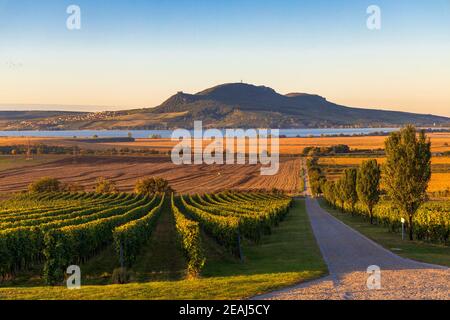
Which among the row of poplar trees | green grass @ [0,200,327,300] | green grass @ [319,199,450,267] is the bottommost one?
green grass @ [319,199,450,267]

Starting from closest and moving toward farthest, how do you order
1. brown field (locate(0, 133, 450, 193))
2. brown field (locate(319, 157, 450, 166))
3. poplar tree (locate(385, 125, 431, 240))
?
poplar tree (locate(385, 125, 431, 240)), brown field (locate(0, 133, 450, 193)), brown field (locate(319, 157, 450, 166))

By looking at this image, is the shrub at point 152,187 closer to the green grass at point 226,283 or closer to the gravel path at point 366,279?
the green grass at point 226,283

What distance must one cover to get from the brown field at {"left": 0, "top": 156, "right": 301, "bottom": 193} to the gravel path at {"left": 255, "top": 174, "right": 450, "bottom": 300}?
8065cm

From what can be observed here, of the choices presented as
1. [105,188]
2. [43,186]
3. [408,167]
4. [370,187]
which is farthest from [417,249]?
[43,186]

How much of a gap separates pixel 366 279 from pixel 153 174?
12064 cm

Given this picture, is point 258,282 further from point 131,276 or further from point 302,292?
point 131,276

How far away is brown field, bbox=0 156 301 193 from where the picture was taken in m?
116

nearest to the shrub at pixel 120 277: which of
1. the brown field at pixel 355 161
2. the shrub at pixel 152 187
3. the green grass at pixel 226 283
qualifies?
the green grass at pixel 226 283

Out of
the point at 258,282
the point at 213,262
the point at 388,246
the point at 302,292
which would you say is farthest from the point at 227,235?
the point at 302,292

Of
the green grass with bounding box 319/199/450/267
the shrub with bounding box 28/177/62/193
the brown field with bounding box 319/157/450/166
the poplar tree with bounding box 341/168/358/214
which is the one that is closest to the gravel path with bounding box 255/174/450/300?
the green grass with bounding box 319/199/450/267

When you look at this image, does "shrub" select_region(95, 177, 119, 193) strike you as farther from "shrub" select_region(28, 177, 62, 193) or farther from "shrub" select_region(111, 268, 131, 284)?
"shrub" select_region(111, 268, 131, 284)

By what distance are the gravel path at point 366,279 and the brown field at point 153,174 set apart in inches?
3175

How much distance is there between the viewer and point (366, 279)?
19375mm

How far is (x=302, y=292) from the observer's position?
17.2 m
